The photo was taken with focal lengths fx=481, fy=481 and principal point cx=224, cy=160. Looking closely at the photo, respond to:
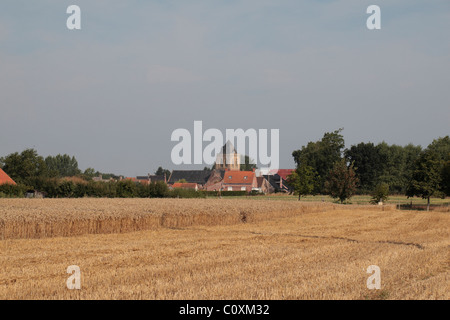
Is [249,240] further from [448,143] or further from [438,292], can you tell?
[448,143]

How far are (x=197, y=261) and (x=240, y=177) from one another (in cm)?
11585

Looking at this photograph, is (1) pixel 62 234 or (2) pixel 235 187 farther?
(2) pixel 235 187

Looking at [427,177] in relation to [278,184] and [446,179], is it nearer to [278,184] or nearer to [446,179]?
[446,179]

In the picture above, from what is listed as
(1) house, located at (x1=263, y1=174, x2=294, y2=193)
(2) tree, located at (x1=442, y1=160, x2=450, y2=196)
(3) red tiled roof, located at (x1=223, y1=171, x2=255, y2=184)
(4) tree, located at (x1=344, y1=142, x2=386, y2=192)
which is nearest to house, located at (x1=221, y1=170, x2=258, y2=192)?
(3) red tiled roof, located at (x1=223, y1=171, x2=255, y2=184)

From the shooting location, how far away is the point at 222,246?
61.6 feet

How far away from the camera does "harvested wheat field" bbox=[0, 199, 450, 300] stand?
10.2m

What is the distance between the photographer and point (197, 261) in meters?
14.6

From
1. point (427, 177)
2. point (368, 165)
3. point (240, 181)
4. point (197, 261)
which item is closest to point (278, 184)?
point (240, 181)

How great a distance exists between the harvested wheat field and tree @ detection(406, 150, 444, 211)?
40134 millimetres

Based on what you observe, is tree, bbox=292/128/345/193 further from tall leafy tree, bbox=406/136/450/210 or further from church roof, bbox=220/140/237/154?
church roof, bbox=220/140/237/154
